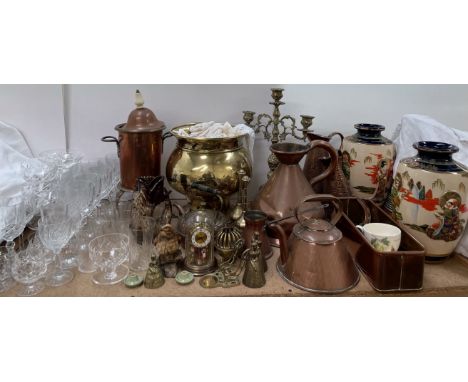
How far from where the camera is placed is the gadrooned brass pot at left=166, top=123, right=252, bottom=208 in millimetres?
1067

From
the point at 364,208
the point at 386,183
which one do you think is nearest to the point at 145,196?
the point at 364,208

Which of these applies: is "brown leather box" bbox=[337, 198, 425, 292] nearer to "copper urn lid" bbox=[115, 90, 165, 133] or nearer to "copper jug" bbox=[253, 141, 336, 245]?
"copper jug" bbox=[253, 141, 336, 245]

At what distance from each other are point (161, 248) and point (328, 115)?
0.74 meters

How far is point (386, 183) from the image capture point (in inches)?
46.1

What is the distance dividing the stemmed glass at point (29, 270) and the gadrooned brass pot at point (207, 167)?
0.38 meters

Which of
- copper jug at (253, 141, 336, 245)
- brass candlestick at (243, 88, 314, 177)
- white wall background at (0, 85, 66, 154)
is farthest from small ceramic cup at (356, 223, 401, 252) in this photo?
white wall background at (0, 85, 66, 154)

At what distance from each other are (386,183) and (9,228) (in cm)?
100

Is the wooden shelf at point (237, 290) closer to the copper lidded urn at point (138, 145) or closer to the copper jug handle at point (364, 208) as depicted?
the copper jug handle at point (364, 208)

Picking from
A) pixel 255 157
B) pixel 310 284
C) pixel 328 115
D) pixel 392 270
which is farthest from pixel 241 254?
pixel 328 115

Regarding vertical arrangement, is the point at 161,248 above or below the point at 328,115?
below

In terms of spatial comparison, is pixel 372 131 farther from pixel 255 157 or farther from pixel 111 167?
pixel 111 167

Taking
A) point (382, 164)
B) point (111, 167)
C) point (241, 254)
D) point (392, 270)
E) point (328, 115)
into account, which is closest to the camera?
point (392, 270)

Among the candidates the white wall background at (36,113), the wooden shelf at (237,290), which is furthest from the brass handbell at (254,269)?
the white wall background at (36,113)

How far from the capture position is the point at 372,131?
3.82 ft
